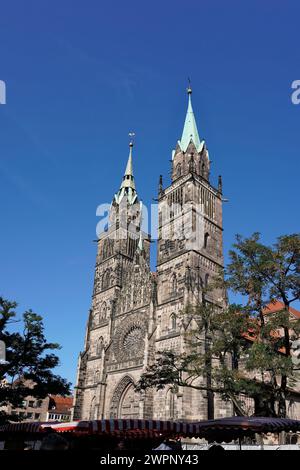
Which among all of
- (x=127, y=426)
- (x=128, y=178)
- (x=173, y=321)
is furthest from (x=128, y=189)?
(x=127, y=426)

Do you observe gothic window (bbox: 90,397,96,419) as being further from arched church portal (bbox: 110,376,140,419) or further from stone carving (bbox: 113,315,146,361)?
stone carving (bbox: 113,315,146,361)

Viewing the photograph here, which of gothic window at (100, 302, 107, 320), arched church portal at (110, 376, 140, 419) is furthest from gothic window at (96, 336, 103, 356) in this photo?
arched church portal at (110, 376, 140, 419)

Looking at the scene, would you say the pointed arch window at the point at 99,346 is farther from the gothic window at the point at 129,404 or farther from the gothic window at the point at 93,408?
the gothic window at the point at 129,404

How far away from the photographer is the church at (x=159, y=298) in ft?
101

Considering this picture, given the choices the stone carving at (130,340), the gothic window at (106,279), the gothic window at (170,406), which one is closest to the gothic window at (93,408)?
the stone carving at (130,340)

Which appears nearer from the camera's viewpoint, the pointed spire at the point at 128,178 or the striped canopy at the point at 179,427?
the striped canopy at the point at 179,427

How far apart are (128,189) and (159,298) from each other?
801 inches

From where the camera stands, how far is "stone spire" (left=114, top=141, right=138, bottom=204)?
4975cm

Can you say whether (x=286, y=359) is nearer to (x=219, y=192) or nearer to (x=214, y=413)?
(x=214, y=413)

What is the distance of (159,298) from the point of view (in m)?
35.1

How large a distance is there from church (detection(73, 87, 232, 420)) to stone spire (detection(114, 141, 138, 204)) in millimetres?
5365

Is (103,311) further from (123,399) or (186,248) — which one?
(186,248)

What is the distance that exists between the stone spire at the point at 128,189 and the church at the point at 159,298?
17.6 feet
